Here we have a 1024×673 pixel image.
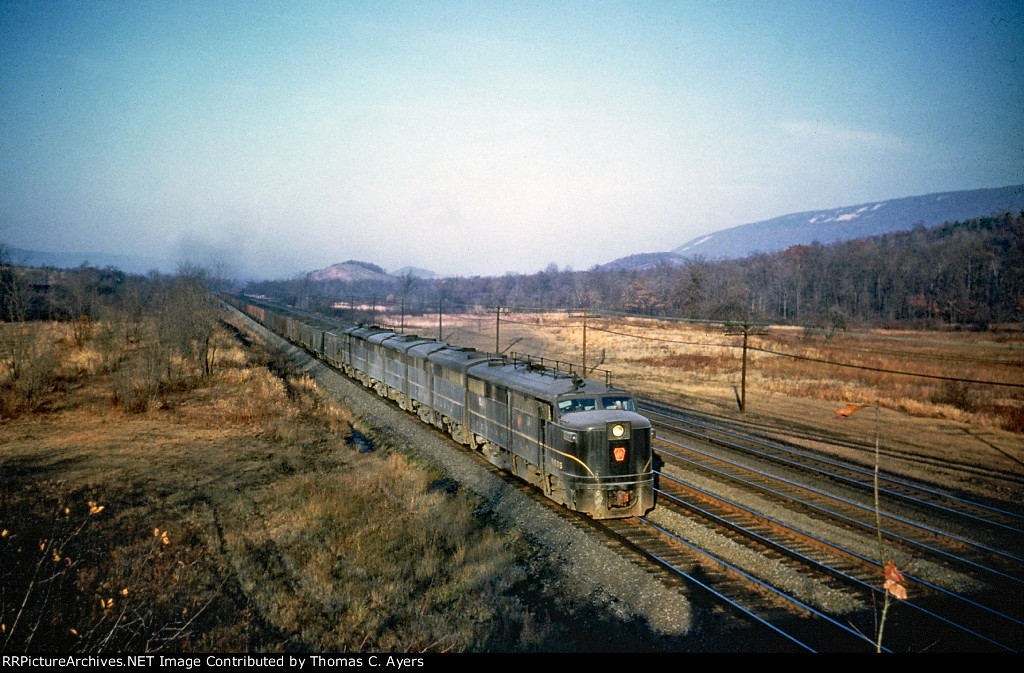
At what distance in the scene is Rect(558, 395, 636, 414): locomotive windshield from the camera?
13.1 m

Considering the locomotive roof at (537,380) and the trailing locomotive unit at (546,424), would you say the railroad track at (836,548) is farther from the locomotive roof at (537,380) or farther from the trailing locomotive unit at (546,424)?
the locomotive roof at (537,380)

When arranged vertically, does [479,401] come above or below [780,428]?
above

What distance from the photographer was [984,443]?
70.9 feet

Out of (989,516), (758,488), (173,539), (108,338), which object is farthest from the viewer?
(108,338)

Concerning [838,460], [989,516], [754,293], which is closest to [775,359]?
[838,460]

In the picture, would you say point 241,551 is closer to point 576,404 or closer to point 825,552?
point 576,404

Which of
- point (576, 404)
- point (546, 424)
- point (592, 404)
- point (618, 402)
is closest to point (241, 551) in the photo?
point (546, 424)

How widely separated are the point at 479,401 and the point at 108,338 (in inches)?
1425

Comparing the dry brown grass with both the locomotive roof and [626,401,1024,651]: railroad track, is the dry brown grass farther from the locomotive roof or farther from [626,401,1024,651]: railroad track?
[626,401,1024,651]: railroad track

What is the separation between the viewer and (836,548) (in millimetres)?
11648

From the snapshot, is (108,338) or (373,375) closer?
(373,375)

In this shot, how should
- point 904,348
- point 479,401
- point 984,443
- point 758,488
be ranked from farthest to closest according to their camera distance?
point 904,348 < point 984,443 < point 479,401 < point 758,488

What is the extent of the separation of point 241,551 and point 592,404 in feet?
28.7

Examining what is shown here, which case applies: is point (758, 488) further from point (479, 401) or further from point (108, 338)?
point (108, 338)
